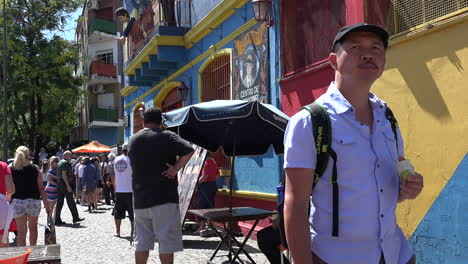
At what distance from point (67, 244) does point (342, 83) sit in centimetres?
827

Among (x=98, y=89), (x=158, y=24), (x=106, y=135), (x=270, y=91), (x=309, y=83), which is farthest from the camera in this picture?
(x=106, y=135)

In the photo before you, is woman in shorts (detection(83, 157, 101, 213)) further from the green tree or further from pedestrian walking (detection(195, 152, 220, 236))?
the green tree

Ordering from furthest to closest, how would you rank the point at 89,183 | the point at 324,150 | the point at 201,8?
the point at 89,183 → the point at 201,8 → the point at 324,150

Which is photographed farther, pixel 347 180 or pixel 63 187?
pixel 63 187

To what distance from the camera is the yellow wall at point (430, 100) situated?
491 centimetres

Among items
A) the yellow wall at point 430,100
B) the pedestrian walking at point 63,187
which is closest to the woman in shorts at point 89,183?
the pedestrian walking at point 63,187

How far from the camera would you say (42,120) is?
110 ft

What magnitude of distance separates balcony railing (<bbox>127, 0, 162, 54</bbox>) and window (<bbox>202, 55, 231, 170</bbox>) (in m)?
2.53

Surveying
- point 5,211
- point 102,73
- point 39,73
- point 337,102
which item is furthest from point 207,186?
point 102,73

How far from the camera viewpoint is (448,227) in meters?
5.05

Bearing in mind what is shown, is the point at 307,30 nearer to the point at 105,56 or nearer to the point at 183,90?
the point at 183,90

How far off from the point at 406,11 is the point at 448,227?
2.46m

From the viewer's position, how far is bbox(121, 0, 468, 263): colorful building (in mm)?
5020

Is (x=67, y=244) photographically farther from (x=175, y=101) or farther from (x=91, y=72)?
(x=91, y=72)
